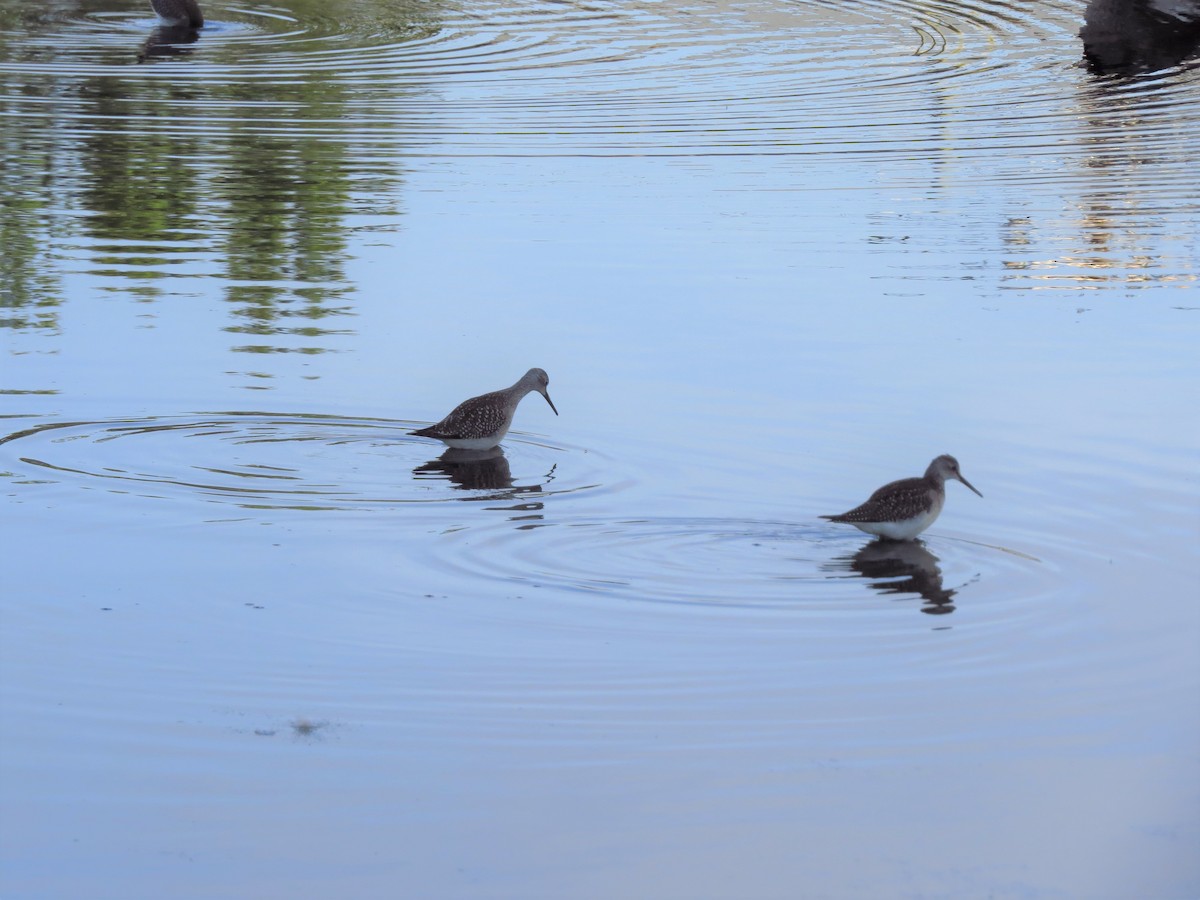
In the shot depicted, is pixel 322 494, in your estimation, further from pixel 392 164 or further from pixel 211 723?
pixel 392 164

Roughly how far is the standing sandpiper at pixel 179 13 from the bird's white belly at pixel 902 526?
22695 mm

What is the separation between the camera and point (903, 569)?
992cm

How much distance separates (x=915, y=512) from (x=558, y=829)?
374cm

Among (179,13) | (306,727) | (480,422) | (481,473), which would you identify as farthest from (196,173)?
(306,727)

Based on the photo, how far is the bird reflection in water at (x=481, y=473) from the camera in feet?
36.2

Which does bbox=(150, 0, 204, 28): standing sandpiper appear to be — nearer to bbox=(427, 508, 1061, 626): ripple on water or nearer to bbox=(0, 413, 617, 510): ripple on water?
bbox=(0, 413, 617, 510): ripple on water

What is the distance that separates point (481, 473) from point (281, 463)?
112cm

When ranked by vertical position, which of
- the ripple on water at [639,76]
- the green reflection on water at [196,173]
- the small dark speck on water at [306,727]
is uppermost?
the ripple on water at [639,76]

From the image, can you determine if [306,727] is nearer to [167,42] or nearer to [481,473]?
[481,473]

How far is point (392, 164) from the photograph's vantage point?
20.4 metres

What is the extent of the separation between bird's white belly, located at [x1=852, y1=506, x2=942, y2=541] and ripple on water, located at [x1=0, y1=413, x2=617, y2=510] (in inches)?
63.5

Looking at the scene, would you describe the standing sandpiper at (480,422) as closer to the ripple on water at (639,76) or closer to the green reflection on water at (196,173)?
the green reflection on water at (196,173)

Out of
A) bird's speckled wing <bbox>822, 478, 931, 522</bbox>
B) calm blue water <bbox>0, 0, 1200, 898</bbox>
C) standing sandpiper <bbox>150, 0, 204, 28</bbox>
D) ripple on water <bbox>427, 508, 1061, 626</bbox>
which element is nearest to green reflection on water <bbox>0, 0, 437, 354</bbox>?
calm blue water <bbox>0, 0, 1200, 898</bbox>

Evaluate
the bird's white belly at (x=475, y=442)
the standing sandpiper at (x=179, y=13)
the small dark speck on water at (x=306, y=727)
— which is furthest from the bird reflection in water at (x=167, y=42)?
the small dark speck on water at (x=306, y=727)
